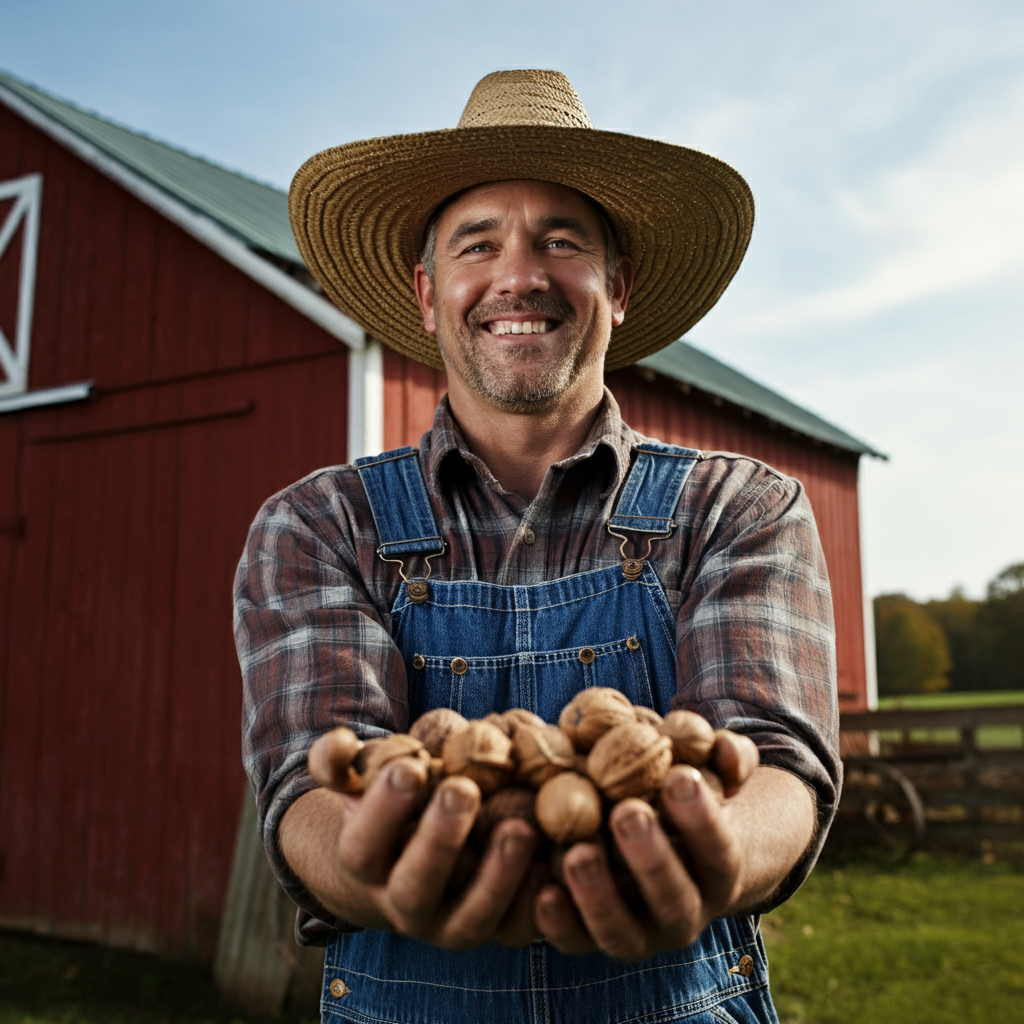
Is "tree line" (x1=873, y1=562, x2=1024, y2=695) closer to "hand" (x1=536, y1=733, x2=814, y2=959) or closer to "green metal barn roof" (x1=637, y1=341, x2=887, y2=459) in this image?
"green metal barn roof" (x1=637, y1=341, x2=887, y2=459)

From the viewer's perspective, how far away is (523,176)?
7.97 ft

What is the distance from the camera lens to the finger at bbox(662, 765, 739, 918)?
1.21 m

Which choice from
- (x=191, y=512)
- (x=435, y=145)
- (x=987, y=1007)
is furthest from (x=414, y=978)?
(x=191, y=512)

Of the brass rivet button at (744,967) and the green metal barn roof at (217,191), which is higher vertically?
the green metal barn roof at (217,191)

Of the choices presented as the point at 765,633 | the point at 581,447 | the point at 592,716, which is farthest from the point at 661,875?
the point at 581,447

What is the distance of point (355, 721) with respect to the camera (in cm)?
182

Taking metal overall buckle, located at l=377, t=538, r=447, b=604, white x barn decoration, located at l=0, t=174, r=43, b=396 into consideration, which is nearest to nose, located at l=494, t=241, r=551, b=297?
metal overall buckle, located at l=377, t=538, r=447, b=604

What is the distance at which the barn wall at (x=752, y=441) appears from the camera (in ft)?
21.3

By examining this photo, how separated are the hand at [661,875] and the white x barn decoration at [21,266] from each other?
7.57m

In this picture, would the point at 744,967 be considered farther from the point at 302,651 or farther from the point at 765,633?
the point at 302,651

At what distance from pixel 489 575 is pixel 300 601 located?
423 millimetres

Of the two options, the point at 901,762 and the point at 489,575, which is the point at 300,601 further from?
the point at 901,762

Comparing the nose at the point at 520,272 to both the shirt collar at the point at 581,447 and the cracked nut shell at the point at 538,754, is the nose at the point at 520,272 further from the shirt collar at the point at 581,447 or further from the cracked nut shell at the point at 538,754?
the cracked nut shell at the point at 538,754

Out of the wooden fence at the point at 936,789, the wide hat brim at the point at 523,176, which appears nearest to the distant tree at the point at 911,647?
the wooden fence at the point at 936,789
